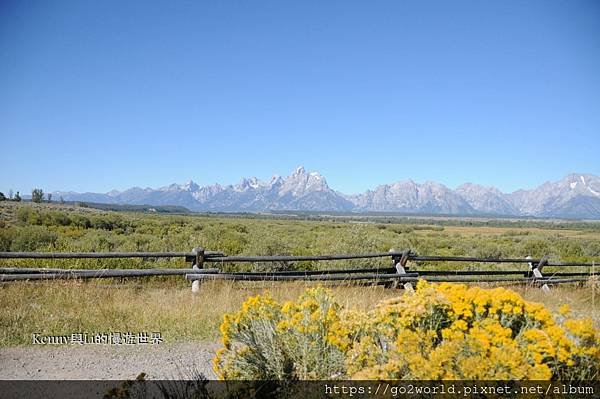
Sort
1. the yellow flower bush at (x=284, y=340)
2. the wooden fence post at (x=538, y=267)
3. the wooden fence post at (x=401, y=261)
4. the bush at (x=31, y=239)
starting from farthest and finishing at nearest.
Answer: the bush at (x=31, y=239) → the wooden fence post at (x=538, y=267) → the wooden fence post at (x=401, y=261) → the yellow flower bush at (x=284, y=340)

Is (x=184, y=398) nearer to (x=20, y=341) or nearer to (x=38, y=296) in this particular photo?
(x=20, y=341)

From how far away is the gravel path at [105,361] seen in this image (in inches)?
165

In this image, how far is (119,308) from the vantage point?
625cm

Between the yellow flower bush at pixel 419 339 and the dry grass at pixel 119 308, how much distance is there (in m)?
1.78

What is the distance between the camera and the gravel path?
13.7 feet

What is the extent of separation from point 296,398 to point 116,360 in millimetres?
3043

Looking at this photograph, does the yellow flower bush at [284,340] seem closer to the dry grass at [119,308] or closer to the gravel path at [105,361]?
the gravel path at [105,361]

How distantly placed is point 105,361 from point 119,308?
5.91 feet

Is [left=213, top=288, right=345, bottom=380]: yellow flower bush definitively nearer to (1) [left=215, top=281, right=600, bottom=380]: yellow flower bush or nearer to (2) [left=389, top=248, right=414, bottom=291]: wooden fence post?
(1) [left=215, top=281, right=600, bottom=380]: yellow flower bush

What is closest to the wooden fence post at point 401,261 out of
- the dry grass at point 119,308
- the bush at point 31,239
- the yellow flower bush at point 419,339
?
the dry grass at point 119,308

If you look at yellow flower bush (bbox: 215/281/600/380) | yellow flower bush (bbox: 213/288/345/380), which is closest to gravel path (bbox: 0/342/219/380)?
yellow flower bush (bbox: 213/288/345/380)

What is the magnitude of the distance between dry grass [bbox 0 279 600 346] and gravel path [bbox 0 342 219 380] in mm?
382

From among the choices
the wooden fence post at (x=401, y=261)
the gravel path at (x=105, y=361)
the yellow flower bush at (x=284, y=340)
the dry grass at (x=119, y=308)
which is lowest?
the gravel path at (x=105, y=361)

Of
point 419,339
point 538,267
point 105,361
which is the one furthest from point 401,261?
point 419,339
